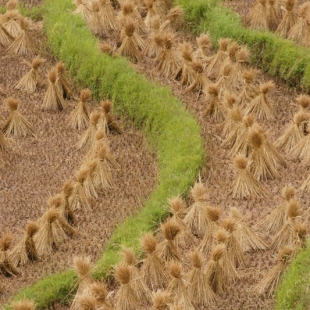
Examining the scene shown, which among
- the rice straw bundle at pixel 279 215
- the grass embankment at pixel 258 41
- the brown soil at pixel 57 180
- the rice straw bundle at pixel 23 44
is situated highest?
the grass embankment at pixel 258 41

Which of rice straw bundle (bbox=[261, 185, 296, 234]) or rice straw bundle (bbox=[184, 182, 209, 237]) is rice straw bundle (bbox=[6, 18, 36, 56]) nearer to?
rice straw bundle (bbox=[184, 182, 209, 237])

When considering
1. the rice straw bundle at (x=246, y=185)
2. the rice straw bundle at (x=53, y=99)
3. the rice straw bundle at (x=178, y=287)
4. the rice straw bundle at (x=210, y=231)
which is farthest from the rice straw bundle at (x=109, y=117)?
the rice straw bundle at (x=178, y=287)

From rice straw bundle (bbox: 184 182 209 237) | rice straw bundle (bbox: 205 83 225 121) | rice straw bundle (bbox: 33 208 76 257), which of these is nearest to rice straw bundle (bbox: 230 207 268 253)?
rice straw bundle (bbox: 184 182 209 237)

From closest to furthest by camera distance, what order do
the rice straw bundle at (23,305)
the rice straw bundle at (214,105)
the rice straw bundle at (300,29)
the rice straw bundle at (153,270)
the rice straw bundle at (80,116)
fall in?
the rice straw bundle at (23,305)
the rice straw bundle at (153,270)
the rice straw bundle at (214,105)
the rice straw bundle at (80,116)
the rice straw bundle at (300,29)

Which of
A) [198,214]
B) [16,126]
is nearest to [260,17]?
[16,126]

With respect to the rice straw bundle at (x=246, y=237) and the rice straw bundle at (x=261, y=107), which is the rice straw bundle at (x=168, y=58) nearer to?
Answer: the rice straw bundle at (x=261, y=107)

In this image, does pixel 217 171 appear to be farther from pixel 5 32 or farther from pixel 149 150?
Answer: pixel 5 32
